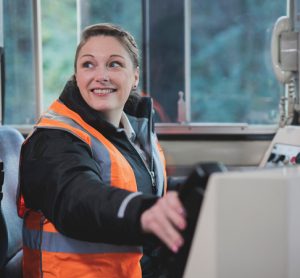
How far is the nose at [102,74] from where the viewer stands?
5.36ft

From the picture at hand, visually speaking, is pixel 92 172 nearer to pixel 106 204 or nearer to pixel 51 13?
pixel 106 204

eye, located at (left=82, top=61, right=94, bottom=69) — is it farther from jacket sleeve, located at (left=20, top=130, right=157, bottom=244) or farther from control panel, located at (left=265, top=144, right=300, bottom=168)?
control panel, located at (left=265, top=144, right=300, bottom=168)

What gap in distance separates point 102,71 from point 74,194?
670mm

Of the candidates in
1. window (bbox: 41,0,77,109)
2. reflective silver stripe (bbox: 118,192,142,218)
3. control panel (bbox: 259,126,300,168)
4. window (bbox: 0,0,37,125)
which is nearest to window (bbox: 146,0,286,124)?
window (bbox: 41,0,77,109)

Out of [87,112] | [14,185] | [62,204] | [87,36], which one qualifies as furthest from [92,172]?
[14,185]

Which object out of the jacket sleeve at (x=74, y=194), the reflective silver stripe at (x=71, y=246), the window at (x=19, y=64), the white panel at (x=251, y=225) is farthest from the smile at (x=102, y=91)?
the window at (x=19, y=64)

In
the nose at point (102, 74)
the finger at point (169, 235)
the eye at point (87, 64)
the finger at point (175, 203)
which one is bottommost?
the finger at point (169, 235)

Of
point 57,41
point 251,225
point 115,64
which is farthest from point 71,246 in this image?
point 57,41

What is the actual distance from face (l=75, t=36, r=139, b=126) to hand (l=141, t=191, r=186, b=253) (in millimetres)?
841

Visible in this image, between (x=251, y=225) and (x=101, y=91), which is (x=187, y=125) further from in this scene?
(x=251, y=225)

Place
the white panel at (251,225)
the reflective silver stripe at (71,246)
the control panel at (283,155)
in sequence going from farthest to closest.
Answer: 1. the control panel at (283,155)
2. the reflective silver stripe at (71,246)
3. the white panel at (251,225)

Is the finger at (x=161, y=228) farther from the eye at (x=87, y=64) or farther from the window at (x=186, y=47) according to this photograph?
the window at (x=186, y=47)

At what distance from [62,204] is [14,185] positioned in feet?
3.01

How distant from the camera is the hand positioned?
0.75 metres
